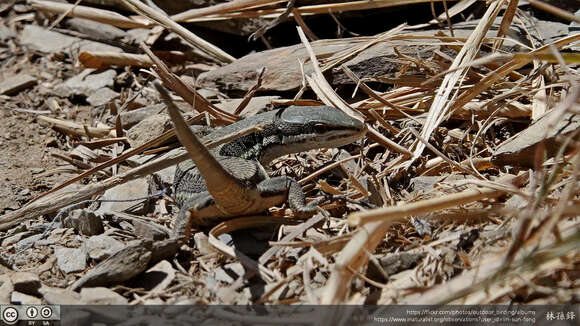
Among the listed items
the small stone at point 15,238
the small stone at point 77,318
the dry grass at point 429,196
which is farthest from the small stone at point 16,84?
the small stone at point 77,318

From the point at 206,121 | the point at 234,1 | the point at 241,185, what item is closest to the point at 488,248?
the point at 241,185

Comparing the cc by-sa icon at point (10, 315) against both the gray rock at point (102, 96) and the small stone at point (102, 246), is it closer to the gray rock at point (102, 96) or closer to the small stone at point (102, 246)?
the small stone at point (102, 246)

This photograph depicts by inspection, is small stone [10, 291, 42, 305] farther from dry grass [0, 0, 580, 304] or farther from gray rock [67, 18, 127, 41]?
gray rock [67, 18, 127, 41]

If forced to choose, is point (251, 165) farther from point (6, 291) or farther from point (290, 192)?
point (6, 291)

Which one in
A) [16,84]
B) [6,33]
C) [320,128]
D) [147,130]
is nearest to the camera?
[320,128]

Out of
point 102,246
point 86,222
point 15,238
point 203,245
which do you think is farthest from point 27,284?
point 203,245

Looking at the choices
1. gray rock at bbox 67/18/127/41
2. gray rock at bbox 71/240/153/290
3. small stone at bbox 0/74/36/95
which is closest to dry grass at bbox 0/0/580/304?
gray rock at bbox 71/240/153/290
